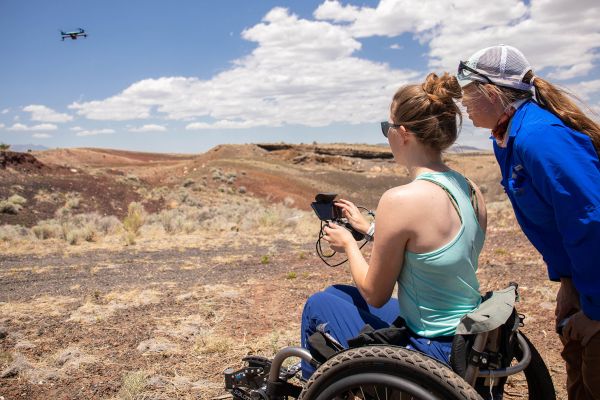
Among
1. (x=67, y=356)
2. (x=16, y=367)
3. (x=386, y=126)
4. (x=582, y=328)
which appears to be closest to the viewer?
(x=582, y=328)

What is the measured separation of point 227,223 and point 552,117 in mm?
13000

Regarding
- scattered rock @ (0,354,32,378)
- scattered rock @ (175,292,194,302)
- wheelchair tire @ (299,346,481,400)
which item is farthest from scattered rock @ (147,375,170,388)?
scattered rock @ (175,292,194,302)

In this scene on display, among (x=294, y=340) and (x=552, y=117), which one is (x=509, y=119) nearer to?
(x=552, y=117)

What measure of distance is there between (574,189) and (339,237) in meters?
0.98

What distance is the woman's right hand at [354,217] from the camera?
8.13 feet

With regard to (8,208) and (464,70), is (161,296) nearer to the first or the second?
(464,70)

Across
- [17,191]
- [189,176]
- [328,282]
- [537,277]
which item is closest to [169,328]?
[328,282]

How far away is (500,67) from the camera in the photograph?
7.08 ft

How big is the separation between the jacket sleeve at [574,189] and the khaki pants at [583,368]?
184mm

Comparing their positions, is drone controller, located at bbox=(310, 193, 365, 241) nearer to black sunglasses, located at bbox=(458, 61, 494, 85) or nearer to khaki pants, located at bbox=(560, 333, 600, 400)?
black sunglasses, located at bbox=(458, 61, 494, 85)

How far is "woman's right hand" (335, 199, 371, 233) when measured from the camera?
8.13 ft

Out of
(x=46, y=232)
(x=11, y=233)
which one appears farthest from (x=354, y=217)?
(x=46, y=232)

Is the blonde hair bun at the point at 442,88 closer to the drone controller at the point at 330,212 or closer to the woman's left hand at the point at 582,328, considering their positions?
the drone controller at the point at 330,212

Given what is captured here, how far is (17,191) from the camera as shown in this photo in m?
18.6
